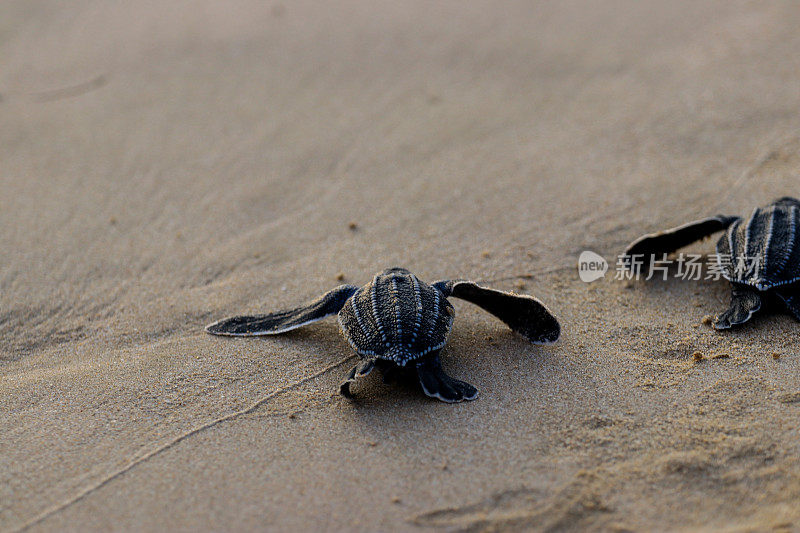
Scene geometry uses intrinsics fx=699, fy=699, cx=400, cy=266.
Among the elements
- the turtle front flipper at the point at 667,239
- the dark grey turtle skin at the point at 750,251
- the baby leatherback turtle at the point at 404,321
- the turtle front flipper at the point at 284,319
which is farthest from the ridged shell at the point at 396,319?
the dark grey turtle skin at the point at 750,251

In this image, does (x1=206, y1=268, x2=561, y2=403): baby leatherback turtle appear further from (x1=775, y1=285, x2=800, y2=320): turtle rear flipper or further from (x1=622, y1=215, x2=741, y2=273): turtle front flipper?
(x1=775, y1=285, x2=800, y2=320): turtle rear flipper

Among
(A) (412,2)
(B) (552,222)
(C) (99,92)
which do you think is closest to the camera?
(B) (552,222)

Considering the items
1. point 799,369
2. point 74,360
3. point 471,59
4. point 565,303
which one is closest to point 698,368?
point 799,369

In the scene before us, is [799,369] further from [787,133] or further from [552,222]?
[787,133]

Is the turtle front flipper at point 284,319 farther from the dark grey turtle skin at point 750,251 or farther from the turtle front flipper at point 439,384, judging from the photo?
the dark grey turtle skin at point 750,251

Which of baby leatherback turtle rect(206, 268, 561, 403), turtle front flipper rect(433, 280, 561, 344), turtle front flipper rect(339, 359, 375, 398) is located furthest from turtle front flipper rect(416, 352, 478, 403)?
turtle front flipper rect(433, 280, 561, 344)

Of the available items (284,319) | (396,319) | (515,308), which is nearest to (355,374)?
(396,319)
